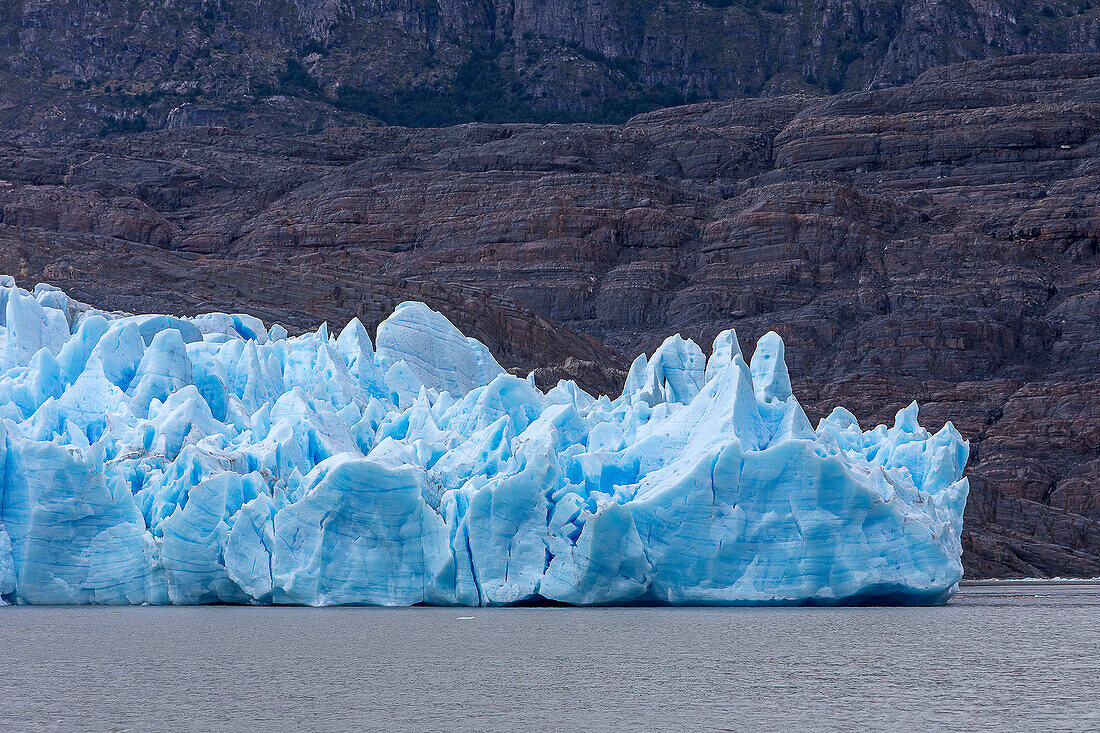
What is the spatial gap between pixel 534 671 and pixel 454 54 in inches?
5167

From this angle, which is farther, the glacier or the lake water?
the glacier

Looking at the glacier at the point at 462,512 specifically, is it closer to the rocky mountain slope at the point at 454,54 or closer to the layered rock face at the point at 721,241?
the layered rock face at the point at 721,241

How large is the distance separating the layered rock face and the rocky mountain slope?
24789 millimetres

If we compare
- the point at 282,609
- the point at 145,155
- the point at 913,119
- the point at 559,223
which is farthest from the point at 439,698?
the point at 145,155

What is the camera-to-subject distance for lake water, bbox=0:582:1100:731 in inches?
466

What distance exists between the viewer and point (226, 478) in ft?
74.4

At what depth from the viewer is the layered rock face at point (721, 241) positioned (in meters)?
59.2

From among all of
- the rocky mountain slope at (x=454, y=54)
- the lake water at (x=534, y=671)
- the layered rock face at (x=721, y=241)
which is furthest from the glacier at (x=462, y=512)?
the rocky mountain slope at (x=454, y=54)

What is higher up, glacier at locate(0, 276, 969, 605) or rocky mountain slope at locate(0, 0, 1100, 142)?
rocky mountain slope at locate(0, 0, 1100, 142)

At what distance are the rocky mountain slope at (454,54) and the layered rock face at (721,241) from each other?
24789 millimetres

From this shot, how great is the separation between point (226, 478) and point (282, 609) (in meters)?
2.52

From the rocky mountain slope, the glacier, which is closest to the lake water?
the glacier

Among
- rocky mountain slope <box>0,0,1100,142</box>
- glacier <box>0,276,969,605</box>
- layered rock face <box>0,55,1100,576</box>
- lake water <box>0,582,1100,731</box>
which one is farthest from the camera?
rocky mountain slope <box>0,0,1100,142</box>

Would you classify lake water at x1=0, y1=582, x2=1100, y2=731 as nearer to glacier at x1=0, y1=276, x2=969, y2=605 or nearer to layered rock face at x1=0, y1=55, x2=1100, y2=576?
glacier at x1=0, y1=276, x2=969, y2=605
